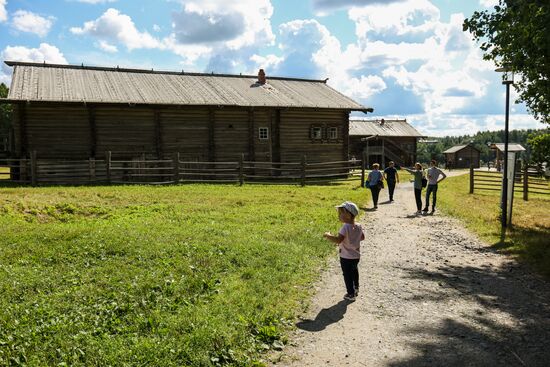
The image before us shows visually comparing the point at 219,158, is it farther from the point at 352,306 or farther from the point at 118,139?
the point at 352,306

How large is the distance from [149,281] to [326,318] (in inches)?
117

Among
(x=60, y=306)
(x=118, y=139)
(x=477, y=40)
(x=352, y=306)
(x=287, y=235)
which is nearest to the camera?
(x=60, y=306)

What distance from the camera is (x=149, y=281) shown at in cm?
755

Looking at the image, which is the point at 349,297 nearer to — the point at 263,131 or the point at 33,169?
the point at 33,169

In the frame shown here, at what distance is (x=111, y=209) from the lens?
48.0 ft

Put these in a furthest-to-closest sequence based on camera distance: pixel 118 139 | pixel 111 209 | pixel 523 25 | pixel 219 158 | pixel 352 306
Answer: pixel 219 158
pixel 118 139
pixel 111 209
pixel 523 25
pixel 352 306

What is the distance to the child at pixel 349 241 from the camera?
23.7 feet

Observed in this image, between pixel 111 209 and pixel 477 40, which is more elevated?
pixel 477 40

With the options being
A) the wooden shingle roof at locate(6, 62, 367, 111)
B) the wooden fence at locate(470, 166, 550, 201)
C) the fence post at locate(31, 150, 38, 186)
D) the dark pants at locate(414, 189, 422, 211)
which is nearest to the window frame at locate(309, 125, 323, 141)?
the wooden shingle roof at locate(6, 62, 367, 111)

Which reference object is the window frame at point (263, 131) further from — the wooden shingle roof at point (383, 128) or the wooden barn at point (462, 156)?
the wooden barn at point (462, 156)

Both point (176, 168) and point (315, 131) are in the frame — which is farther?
point (315, 131)

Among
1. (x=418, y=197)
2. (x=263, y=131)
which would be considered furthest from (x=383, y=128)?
(x=418, y=197)

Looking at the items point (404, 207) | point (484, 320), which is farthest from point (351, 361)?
point (404, 207)

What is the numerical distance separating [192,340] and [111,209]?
1010cm
